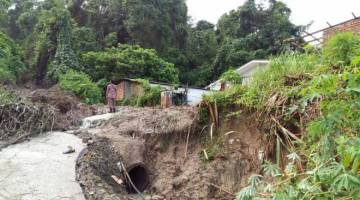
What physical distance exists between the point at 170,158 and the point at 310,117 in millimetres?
3597

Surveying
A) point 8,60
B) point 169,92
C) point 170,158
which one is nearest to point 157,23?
point 8,60

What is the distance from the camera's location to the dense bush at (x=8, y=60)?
19797mm

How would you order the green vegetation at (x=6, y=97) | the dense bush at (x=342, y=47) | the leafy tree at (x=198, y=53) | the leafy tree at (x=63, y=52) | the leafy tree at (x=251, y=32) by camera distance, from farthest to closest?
the leafy tree at (x=198, y=53) < the leafy tree at (x=251, y=32) < the leafy tree at (x=63, y=52) < the green vegetation at (x=6, y=97) < the dense bush at (x=342, y=47)

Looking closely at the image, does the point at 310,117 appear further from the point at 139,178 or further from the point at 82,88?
the point at 82,88

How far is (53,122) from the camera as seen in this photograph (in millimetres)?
10500

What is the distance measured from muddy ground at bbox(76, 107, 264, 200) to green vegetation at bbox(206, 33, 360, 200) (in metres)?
0.63

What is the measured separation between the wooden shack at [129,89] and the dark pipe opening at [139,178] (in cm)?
1193

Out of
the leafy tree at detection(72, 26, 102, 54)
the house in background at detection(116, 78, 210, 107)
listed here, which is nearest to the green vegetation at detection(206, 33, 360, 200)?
the house in background at detection(116, 78, 210, 107)

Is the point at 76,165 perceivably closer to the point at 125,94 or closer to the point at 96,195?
the point at 96,195

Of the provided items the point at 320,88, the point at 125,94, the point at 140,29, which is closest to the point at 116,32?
the point at 140,29

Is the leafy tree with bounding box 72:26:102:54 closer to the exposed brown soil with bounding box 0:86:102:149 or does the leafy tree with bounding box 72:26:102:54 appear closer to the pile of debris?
the exposed brown soil with bounding box 0:86:102:149

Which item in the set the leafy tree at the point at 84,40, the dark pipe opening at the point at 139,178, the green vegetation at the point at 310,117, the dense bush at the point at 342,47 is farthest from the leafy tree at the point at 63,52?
Result: the dense bush at the point at 342,47

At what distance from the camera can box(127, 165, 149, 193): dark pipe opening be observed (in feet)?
27.5

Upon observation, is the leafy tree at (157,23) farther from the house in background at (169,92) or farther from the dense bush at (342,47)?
the dense bush at (342,47)
